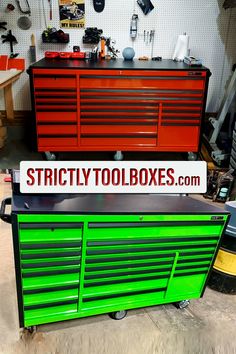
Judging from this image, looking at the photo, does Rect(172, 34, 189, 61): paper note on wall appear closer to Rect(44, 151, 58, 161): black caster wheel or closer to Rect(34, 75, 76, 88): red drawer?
Rect(34, 75, 76, 88): red drawer

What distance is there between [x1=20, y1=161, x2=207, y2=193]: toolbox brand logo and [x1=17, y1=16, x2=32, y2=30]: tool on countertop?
8.95 ft

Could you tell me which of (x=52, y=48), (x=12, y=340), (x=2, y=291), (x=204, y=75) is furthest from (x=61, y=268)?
(x=52, y=48)

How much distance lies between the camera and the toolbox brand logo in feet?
4.18

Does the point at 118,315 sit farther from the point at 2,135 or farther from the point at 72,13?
the point at 72,13

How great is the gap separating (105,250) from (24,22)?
2929 millimetres

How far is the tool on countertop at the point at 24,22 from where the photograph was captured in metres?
3.42

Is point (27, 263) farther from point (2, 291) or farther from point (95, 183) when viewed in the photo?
point (2, 291)

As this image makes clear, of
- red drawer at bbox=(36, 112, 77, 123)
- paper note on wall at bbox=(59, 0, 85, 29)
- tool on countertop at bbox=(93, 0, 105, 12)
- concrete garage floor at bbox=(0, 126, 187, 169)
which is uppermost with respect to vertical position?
tool on countertop at bbox=(93, 0, 105, 12)

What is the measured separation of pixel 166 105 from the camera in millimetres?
3051

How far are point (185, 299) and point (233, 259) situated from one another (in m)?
0.32

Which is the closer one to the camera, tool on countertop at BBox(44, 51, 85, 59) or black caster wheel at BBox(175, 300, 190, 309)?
black caster wheel at BBox(175, 300, 190, 309)

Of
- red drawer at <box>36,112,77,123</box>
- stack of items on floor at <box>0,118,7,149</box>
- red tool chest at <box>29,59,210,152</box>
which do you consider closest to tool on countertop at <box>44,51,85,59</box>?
red tool chest at <box>29,59,210,152</box>

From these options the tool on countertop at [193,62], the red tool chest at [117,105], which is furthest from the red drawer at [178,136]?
the tool on countertop at [193,62]

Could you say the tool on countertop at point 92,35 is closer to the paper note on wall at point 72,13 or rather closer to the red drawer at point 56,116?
the paper note on wall at point 72,13
